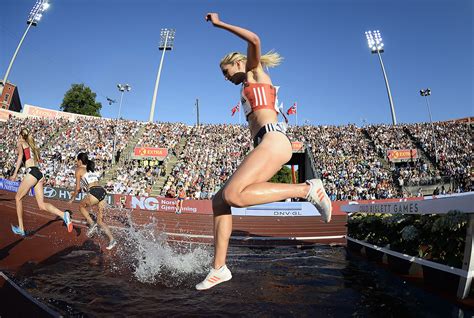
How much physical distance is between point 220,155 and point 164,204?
8.69m

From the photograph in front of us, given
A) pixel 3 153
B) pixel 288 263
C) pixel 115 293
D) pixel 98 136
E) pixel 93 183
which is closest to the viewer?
pixel 115 293

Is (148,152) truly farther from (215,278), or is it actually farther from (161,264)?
(215,278)

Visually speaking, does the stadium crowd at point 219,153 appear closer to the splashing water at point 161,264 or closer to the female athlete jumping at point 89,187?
the female athlete jumping at point 89,187

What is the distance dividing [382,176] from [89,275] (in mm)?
24446

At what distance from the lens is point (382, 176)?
24188mm

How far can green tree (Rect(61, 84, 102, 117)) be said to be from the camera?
63.8 meters

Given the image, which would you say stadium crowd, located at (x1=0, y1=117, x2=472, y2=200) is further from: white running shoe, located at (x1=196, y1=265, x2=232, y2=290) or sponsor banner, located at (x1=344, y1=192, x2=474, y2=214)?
white running shoe, located at (x1=196, y1=265, x2=232, y2=290)

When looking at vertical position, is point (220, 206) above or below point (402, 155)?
below

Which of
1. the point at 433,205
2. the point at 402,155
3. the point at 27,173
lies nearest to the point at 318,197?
the point at 433,205

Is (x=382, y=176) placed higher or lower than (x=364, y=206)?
higher

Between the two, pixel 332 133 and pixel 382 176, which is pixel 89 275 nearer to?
pixel 382 176

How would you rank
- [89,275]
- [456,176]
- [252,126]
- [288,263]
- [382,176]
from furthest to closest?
[382,176]
[456,176]
[288,263]
[89,275]
[252,126]

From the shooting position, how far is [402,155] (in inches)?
1041

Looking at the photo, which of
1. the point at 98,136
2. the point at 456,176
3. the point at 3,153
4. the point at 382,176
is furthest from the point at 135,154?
the point at 456,176
